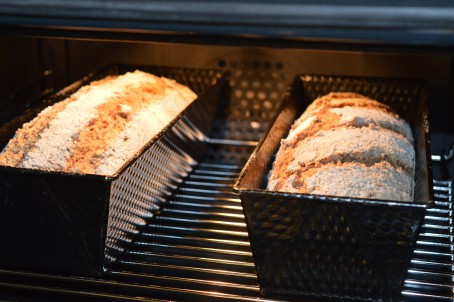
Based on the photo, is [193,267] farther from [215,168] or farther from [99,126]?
[215,168]

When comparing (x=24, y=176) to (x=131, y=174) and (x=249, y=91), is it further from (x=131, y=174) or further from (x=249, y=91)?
(x=249, y=91)

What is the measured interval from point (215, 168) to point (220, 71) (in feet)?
0.89

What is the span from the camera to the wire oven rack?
4.15 ft

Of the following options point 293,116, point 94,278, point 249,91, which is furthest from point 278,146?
point 94,278

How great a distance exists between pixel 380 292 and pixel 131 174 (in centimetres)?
55

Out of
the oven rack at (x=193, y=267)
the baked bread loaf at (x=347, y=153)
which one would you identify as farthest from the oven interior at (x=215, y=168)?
the baked bread loaf at (x=347, y=153)

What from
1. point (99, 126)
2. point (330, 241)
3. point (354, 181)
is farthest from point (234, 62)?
point (330, 241)

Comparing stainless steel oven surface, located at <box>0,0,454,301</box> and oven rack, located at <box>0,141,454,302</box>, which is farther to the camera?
oven rack, located at <box>0,141,454,302</box>

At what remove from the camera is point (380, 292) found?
3.94 ft

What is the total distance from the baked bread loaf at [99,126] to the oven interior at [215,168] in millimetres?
131

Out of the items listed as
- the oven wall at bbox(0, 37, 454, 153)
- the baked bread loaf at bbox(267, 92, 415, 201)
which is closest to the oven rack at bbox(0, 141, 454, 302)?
the baked bread loaf at bbox(267, 92, 415, 201)

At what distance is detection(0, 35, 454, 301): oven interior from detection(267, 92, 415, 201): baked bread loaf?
0.42ft

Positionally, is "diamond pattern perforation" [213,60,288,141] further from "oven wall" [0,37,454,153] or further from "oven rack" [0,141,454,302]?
"oven rack" [0,141,454,302]

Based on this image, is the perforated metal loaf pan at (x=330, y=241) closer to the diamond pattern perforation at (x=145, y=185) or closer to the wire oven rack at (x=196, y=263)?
the wire oven rack at (x=196, y=263)
